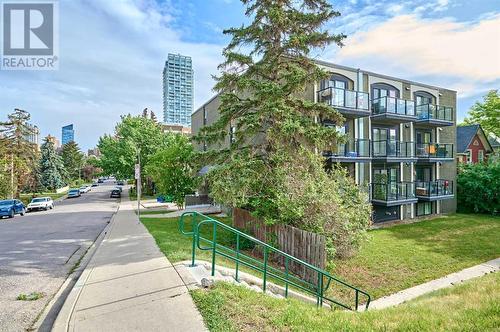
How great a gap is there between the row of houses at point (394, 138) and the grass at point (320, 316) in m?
11.0

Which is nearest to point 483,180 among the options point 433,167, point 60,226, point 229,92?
point 433,167

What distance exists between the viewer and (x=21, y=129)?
3653 cm

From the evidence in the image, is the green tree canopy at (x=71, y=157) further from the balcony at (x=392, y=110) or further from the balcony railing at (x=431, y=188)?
the balcony railing at (x=431, y=188)

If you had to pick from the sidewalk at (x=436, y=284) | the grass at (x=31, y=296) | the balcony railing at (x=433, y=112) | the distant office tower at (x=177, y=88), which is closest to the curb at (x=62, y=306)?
the grass at (x=31, y=296)

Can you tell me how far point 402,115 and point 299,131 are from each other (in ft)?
34.9

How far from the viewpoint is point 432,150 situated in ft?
65.8

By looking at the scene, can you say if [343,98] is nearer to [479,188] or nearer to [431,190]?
[431,190]

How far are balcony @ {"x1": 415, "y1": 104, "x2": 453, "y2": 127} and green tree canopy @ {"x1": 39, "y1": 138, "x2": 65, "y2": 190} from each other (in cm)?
5242

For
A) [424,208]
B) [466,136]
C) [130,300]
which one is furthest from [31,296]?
[466,136]

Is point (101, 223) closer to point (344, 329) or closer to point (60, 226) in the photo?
point (60, 226)

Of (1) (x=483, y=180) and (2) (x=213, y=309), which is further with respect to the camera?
(1) (x=483, y=180)

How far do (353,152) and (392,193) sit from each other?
366 centimetres

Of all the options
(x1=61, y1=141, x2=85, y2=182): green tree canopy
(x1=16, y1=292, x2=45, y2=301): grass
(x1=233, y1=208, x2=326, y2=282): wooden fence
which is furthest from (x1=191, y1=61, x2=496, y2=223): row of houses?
(x1=61, y1=141, x2=85, y2=182): green tree canopy

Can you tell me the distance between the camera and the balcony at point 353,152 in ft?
52.4
